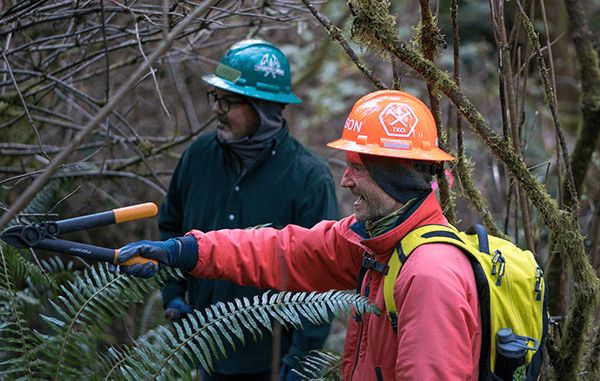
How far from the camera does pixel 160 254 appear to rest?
189 cm

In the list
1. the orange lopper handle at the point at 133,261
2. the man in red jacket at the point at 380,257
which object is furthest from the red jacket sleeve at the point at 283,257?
the orange lopper handle at the point at 133,261

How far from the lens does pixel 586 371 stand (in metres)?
2.13

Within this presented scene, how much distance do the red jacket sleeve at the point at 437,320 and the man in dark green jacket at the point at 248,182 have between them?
1132 millimetres

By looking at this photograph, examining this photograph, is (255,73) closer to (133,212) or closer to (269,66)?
(269,66)

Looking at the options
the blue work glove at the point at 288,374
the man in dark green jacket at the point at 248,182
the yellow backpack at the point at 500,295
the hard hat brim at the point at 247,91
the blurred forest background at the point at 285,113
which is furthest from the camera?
the hard hat brim at the point at 247,91

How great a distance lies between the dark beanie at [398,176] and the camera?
1.74 meters

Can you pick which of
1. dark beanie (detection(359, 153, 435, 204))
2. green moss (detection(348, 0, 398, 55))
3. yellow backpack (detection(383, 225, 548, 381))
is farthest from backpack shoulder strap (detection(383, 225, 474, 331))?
green moss (detection(348, 0, 398, 55))

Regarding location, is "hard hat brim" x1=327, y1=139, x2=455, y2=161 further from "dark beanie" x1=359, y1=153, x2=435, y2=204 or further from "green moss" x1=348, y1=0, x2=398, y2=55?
"green moss" x1=348, y1=0, x2=398, y2=55

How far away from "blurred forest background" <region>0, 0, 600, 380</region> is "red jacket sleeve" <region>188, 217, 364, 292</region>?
38 cm

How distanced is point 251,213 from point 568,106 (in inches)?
237

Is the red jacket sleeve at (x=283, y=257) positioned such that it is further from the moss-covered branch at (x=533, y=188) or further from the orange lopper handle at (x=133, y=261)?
the moss-covered branch at (x=533, y=188)

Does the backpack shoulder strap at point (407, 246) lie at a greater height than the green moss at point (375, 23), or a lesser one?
lesser

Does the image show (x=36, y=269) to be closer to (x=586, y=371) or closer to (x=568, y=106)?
(x=586, y=371)

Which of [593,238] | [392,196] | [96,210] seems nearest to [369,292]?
[392,196]
